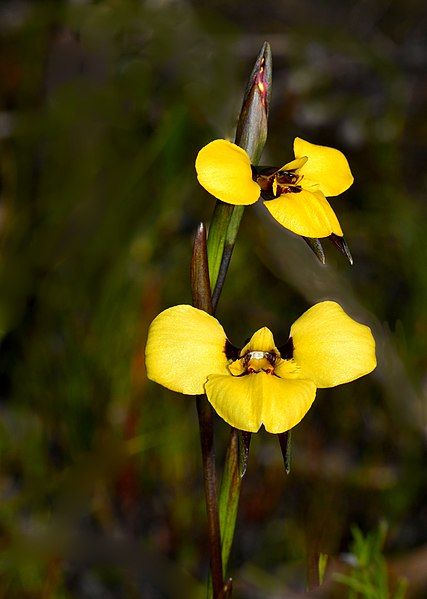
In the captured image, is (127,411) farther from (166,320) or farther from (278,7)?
(278,7)

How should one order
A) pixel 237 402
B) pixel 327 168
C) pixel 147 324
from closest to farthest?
1. pixel 237 402
2. pixel 327 168
3. pixel 147 324

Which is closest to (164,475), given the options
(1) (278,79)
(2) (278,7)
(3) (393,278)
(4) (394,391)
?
(4) (394,391)

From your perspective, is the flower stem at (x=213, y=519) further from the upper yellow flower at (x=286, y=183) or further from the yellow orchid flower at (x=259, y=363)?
the upper yellow flower at (x=286, y=183)

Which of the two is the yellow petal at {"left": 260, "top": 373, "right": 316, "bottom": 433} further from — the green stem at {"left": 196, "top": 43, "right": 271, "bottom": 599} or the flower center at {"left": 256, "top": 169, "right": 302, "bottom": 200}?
the flower center at {"left": 256, "top": 169, "right": 302, "bottom": 200}

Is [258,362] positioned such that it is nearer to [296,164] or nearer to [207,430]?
[207,430]

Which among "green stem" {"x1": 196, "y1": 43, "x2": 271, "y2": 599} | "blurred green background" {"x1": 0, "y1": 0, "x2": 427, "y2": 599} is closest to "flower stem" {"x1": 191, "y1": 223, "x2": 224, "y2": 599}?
"green stem" {"x1": 196, "y1": 43, "x2": 271, "y2": 599}

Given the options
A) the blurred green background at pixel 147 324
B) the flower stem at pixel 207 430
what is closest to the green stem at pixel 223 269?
the flower stem at pixel 207 430

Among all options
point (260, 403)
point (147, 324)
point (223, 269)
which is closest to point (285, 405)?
point (260, 403)
